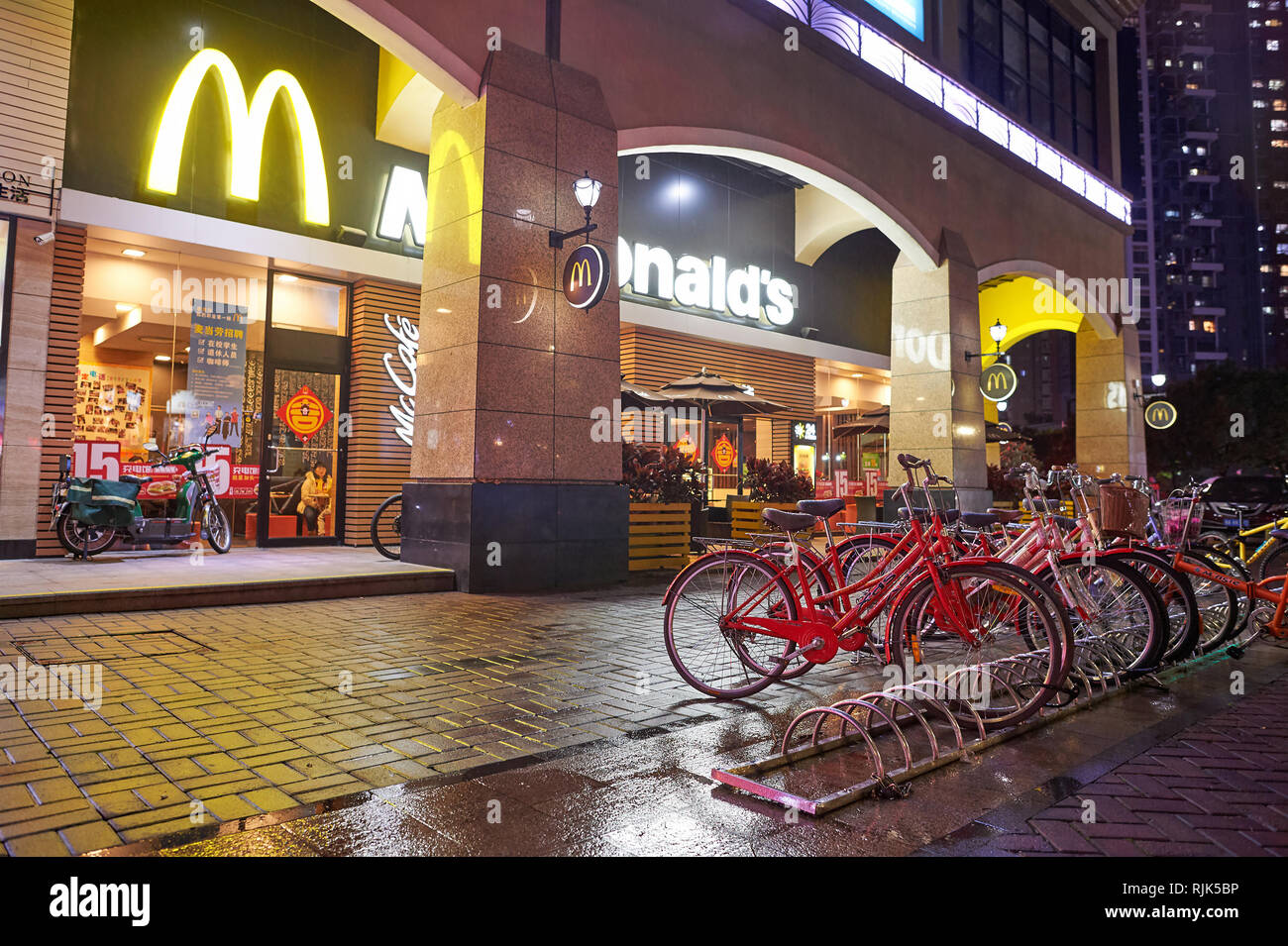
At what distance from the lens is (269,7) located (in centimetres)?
1100

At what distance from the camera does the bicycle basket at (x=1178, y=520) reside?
6082 mm

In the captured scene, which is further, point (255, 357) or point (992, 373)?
point (992, 373)

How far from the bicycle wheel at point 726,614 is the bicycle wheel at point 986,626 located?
25.6 inches

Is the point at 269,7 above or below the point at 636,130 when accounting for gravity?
above

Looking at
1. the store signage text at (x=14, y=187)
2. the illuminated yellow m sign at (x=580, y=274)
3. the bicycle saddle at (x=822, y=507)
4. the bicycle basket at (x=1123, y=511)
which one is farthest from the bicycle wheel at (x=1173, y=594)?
the store signage text at (x=14, y=187)

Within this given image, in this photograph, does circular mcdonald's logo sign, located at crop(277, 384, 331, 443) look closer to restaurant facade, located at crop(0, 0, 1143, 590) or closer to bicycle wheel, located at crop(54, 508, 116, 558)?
restaurant facade, located at crop(0, 0, 1143, 590)

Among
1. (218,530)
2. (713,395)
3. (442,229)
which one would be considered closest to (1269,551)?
(442,229)

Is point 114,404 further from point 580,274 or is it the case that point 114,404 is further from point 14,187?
point 580,274

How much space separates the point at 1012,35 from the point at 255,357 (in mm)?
16202

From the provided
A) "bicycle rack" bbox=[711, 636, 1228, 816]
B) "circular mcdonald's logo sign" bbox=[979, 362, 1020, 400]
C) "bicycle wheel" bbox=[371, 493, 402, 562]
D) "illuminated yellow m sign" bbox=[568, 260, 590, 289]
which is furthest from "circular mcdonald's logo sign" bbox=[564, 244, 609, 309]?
"circular mcdonald's logo sign" bbox=[979, 362, 1020, 400]
